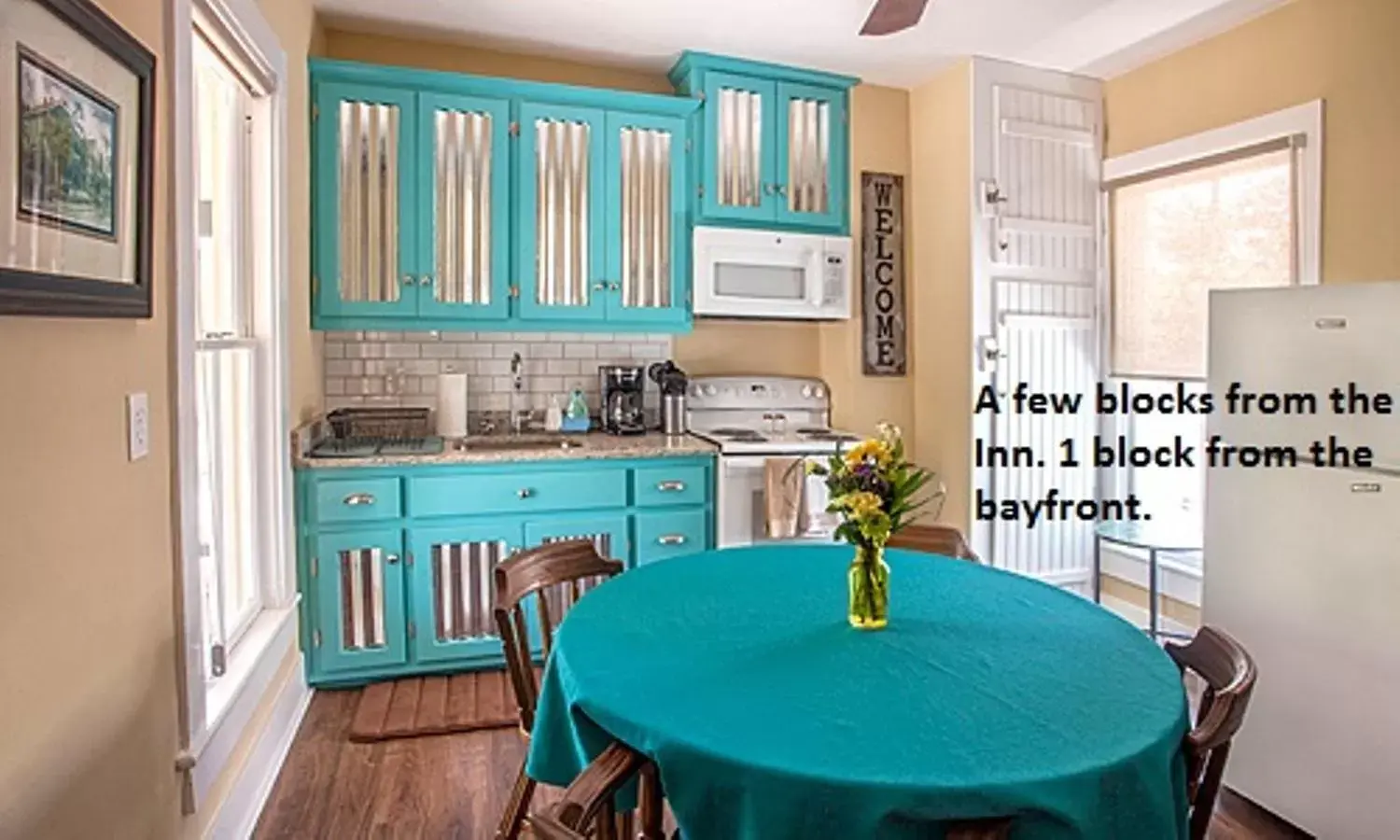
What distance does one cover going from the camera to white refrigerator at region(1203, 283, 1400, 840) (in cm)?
203

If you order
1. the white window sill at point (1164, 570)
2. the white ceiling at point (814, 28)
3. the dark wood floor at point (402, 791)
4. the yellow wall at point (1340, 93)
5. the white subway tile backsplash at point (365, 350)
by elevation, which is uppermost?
the white ceiling at point (814, 28)

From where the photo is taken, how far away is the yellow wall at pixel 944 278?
153 inches

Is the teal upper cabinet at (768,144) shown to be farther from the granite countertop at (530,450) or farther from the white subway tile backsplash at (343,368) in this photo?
the white subway tile backsplash at (343,368)

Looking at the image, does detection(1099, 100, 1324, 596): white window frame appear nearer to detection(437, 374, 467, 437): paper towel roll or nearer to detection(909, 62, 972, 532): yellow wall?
detection(909, 62, 972, 532): yellow wall

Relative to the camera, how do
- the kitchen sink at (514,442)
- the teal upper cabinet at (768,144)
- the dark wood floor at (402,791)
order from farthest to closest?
the teal upper cabinet at (768,144), the kitchen sink at (514,442), the dark wood floor at (402,791)

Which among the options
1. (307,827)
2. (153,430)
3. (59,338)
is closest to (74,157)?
(59,338)

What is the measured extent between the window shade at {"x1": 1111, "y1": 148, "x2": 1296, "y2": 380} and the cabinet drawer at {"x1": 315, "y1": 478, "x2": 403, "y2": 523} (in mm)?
3327

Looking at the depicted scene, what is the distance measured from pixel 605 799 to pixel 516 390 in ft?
9.56

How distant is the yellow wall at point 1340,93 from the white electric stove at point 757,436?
1.99m

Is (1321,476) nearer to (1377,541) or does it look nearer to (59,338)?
(1377,541)

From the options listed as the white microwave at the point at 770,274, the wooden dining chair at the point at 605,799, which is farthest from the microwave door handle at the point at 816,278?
the wooden dining chair at the point at 605,799

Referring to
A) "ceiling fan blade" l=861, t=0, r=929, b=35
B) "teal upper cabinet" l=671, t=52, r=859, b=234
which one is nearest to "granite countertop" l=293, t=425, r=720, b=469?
"teal upper cabinet" l=671, t=52, r=859, b=234

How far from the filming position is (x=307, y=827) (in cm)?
229

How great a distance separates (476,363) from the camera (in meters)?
3.84
